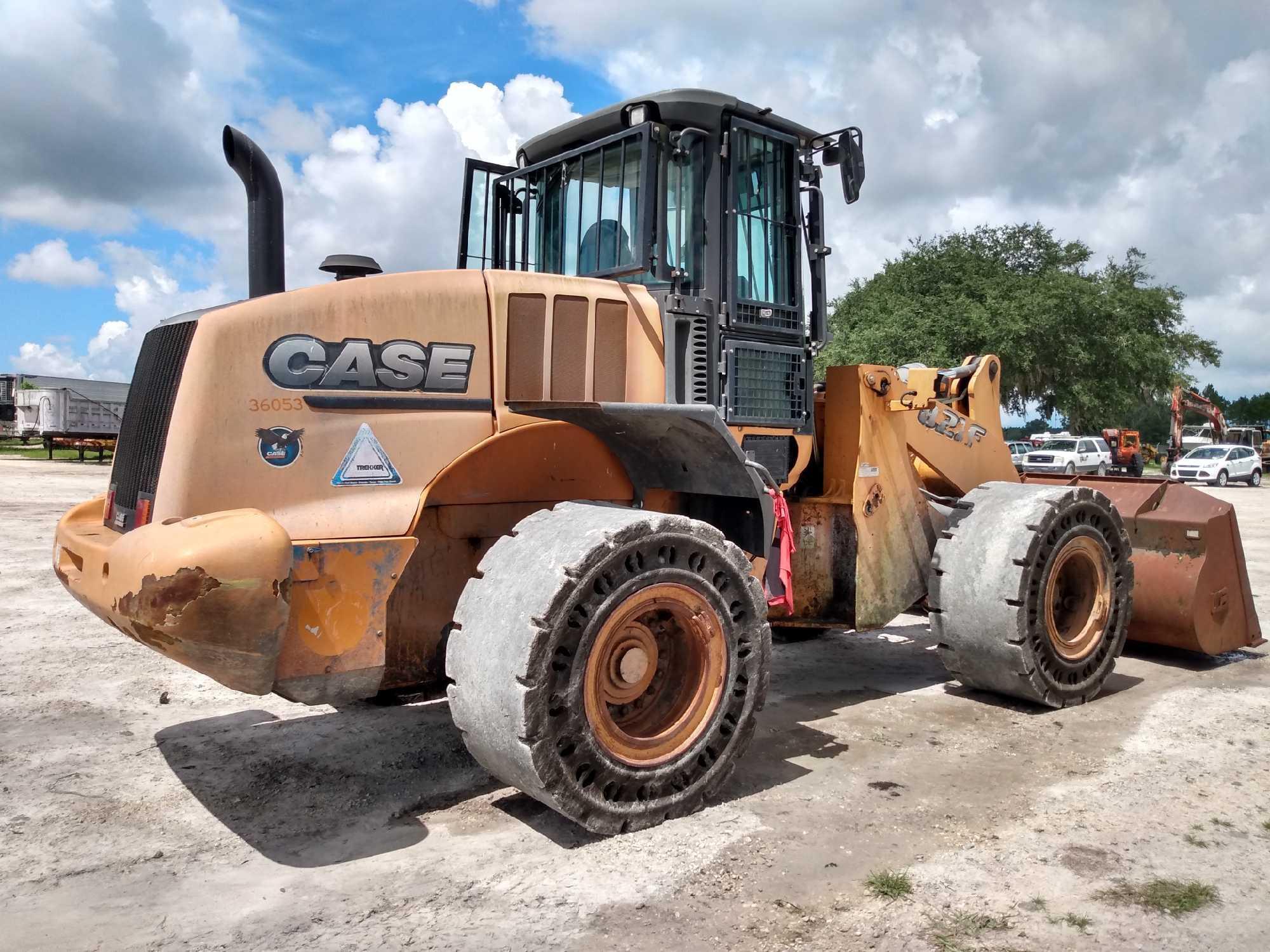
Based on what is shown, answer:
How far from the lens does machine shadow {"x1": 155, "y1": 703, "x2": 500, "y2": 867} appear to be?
4160mm

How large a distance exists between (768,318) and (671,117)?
119 centimetres

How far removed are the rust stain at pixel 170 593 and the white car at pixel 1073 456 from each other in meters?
32.5

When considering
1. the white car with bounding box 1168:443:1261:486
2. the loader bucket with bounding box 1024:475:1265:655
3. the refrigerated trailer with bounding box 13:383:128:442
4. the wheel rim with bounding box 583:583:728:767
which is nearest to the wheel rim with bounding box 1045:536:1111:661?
the loader bucket with bounding box 1024:475:1265:655

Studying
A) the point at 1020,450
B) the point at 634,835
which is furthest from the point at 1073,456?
the point at 634,835

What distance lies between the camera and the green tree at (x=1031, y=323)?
3738 centimetres

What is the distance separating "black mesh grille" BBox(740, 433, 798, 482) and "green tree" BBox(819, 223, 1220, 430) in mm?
30755

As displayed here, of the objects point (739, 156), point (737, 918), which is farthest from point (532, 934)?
point (739, 156)

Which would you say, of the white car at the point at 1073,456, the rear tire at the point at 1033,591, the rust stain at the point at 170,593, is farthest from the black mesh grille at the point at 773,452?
the white car at the point at 1073,456

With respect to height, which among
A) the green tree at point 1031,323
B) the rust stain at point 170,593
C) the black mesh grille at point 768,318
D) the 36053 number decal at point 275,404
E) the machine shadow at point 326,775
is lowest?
the machine shadow at point 326,775

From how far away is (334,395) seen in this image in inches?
161

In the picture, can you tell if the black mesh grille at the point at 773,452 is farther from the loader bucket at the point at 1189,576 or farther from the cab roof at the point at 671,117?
the loader bucket at the point at 1189,576

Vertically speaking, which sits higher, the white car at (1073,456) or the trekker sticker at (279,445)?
the white car at (1073,456)

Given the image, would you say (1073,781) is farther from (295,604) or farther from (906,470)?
(295,604)

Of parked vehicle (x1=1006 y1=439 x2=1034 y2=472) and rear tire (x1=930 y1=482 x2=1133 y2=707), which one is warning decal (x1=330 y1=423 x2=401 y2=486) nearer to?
rear tire (x1=930 y1=482 x2=1133 y2=707)
